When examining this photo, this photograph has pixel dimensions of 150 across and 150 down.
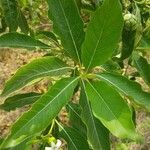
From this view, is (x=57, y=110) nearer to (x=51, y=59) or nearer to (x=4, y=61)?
(x=51, y=59)

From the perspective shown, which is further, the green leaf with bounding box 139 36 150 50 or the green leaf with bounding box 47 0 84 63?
the green leaf with bounding box 139 36 150 50

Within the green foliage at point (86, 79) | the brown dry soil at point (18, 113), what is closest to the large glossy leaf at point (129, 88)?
the green foliage at point (86, 79)

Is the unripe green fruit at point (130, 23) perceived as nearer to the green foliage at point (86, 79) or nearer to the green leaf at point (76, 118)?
the green foliage at point (86, 79)

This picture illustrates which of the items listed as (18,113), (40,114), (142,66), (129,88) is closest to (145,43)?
(142,66)

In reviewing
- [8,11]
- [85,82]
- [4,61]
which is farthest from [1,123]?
[85,82]

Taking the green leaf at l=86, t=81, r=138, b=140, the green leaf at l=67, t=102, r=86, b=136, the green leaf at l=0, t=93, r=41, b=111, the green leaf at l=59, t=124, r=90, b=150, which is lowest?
the green leaf at l=59, t=124, r=90, b=150

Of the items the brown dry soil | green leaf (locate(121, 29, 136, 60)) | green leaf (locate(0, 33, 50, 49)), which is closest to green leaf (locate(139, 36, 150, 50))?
green leaf (locate(121, 29, 136, 60))

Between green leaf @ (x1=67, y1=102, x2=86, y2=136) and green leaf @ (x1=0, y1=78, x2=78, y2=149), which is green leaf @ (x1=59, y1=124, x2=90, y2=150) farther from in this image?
green leaf @ (x1=0, y1=78, x2=78, y2=149)

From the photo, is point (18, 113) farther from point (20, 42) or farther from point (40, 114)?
point (40, 114)
